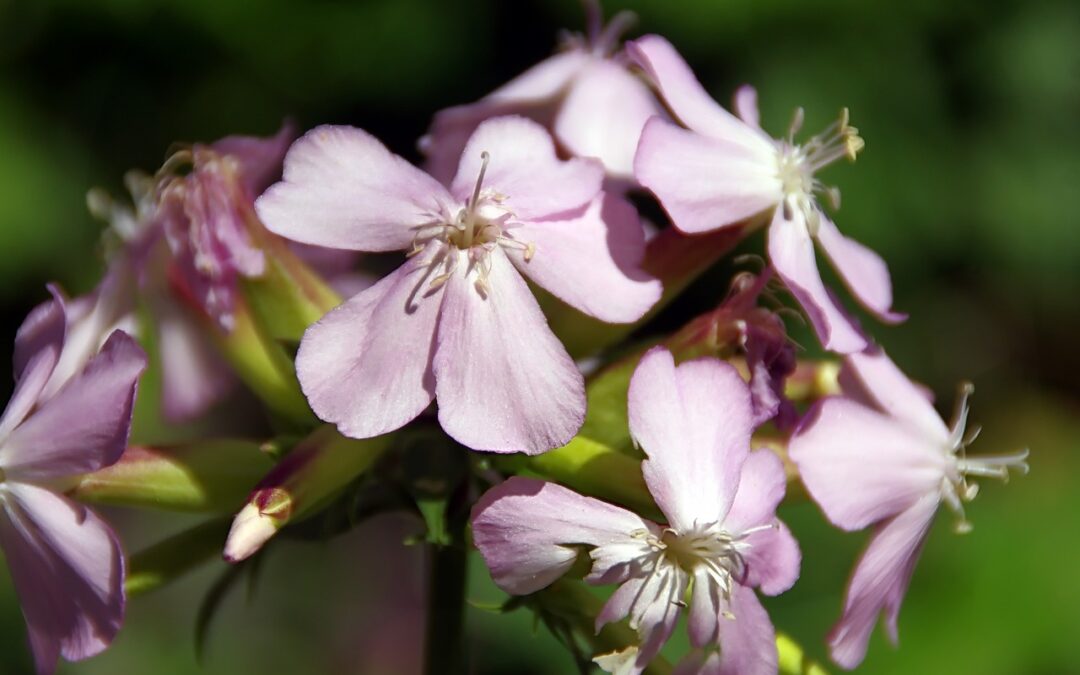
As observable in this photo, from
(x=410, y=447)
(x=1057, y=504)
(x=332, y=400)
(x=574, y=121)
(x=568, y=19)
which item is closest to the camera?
(x=332, y=400)

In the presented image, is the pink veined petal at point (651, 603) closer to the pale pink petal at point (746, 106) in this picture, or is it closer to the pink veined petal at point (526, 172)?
the pink veined petal at point (526, 172)

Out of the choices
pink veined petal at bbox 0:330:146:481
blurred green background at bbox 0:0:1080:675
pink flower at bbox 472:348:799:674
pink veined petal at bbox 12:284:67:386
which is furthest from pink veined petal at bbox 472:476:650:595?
blurred green background at bbox 0:0:1080:675

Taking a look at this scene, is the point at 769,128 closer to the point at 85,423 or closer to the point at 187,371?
the point at 187,371

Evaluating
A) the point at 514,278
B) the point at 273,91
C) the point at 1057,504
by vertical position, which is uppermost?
the point at 514,278

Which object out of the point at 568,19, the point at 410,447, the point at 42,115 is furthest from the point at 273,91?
the point at 410,447

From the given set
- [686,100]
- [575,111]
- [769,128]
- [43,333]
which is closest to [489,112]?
[575,111]

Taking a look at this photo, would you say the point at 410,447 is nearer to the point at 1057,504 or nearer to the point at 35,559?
the point at 35,559

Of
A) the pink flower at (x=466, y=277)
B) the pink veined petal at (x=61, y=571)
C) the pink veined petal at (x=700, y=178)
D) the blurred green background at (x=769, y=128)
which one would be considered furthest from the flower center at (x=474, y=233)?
the blurred green background at (x=769, y=128)
